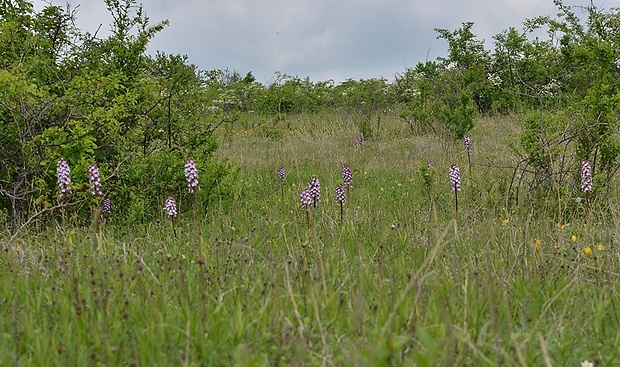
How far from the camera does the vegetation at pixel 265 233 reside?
205cm

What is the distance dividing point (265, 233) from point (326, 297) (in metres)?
2.07

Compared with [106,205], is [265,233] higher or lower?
lower

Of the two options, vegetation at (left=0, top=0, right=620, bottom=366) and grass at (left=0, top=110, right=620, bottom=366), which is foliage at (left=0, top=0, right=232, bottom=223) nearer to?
vegetation at (left=0, top=0, right=620, bottom=366)

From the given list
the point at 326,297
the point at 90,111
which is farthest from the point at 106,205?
the point at 326,297

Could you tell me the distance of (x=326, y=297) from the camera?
2.41m

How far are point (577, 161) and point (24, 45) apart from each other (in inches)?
211

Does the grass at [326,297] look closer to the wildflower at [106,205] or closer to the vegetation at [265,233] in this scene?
the vegetation at [265,233]

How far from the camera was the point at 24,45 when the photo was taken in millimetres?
4887

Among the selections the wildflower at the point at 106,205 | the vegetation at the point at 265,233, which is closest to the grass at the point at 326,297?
the vegetation at the point at 265,233

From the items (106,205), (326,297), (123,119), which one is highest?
(123,119)

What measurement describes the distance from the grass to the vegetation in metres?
0.02

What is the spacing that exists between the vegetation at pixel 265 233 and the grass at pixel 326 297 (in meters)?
0.02

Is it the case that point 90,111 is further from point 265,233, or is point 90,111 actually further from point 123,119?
point 265,233

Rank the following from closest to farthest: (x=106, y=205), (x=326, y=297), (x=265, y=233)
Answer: (x=326, y=297)
(x=265, y=233)
(x=106, y=205)
